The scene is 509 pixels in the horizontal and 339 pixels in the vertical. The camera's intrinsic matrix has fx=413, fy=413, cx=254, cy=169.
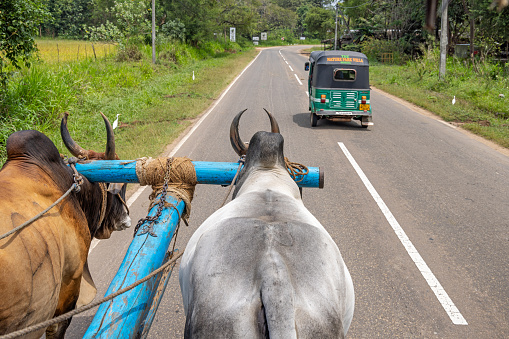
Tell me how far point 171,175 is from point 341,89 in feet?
29.3

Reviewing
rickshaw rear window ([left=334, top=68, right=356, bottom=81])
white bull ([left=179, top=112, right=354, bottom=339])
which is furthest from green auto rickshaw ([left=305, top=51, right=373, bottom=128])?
white bull ([left=179, top=112, right=354, bottom=339])

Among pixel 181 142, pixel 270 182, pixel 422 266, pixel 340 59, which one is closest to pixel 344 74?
pixel 340 59

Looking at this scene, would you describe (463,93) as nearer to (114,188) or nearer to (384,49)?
(114,188)

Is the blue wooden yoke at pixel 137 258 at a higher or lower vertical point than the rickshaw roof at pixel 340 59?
lower

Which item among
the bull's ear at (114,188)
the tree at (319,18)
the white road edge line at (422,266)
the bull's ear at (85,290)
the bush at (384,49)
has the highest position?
the tree at (319,18)

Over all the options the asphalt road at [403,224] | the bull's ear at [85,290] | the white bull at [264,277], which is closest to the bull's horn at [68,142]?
the bull's ear at [85,290]

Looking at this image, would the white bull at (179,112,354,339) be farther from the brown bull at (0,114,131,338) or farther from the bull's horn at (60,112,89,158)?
the bull's horn at (60,112,89,158)

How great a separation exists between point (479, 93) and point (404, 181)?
32.8 ft

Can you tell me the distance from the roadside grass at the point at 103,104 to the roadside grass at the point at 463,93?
25.1 ft

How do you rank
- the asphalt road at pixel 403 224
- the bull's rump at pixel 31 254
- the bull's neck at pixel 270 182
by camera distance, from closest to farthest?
the bull's rump at pixel 31 254 → the bull's neck at pixel 270 182 → the asphalt road at pixel 403 224

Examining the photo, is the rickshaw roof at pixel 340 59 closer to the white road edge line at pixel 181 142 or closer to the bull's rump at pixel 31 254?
the white road edge line at pixel 181 142

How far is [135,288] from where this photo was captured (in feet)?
7.32

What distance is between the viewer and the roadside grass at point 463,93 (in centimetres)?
1139

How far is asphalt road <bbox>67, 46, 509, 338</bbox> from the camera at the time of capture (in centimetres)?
341
